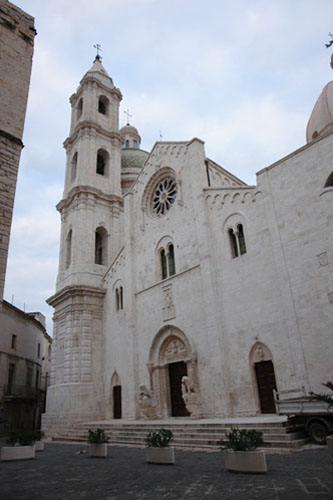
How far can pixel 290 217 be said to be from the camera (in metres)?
14.3

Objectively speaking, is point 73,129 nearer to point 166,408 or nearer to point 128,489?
point 166,408

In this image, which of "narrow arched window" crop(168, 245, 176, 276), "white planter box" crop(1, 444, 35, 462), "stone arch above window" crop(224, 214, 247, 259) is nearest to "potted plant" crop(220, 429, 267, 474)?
"white planter box" crop(1, 444, 35, 462)

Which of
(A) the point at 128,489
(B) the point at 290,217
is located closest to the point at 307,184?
(B) the point at 290,217

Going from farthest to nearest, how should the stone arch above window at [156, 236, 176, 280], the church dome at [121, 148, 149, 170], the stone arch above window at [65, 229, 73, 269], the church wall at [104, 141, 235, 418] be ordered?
the church dome at [121, 148, 149, 170], the stone arch above window at [65, 229, 73, 269], the stone arch above window at [156, 236, 176, 280], the church wall at [104, 141, 235, 418]

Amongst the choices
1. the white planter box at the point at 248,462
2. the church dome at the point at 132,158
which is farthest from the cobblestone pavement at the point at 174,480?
the church dome at the point at 132,158

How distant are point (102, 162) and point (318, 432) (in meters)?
25.9

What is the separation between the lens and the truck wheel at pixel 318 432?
939cm

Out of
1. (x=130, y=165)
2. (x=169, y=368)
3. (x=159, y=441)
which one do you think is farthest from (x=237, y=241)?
(x=130, y=165)

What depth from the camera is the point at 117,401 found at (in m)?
21.3

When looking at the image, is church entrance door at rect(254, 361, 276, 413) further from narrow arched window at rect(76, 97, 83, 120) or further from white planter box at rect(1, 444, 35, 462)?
narrow arched window at rect(76, 97, 83, 120)

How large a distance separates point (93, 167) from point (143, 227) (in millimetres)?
7974

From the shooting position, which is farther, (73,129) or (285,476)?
(73,129)

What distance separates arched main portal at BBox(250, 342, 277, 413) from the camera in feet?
45.7

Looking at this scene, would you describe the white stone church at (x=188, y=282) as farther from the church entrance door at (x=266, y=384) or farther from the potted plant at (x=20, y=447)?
the potted plant at (x=20, y=447)
